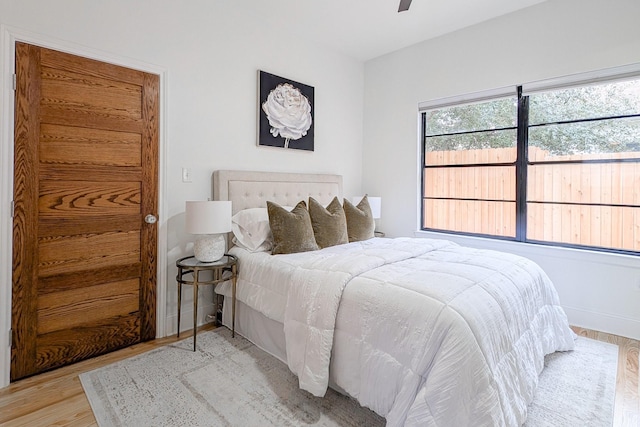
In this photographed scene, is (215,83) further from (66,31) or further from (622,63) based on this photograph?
(622,63)

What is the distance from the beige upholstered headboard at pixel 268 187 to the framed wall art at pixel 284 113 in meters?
0.36

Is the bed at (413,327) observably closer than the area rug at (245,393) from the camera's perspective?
Yes

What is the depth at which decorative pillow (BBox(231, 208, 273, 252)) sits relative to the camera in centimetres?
278

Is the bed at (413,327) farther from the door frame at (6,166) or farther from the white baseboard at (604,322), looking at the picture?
the door frame at (6,166)

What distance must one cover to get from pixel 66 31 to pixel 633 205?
4.55 m

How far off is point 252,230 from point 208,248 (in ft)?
1.42

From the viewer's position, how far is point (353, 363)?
1707 mm

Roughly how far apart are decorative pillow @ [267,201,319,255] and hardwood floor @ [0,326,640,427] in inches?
52.3

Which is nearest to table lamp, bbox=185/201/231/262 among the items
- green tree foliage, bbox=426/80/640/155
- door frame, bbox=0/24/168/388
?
door frame, bbox=0/24/168/388

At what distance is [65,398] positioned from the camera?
6.14 feet

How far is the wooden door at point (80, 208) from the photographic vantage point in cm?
206

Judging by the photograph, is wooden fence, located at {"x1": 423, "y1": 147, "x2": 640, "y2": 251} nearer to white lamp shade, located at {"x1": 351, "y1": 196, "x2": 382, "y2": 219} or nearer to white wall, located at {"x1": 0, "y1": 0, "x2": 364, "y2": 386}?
white lamp shade, located at {"x1": 351, "y1": 196, "x2": 382, "y2": 219}

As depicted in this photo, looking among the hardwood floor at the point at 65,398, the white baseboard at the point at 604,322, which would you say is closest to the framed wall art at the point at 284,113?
the hardwood floor at the point at 65,398

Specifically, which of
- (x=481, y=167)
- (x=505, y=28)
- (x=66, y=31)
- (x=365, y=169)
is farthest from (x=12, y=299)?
(x=505, y=28)
